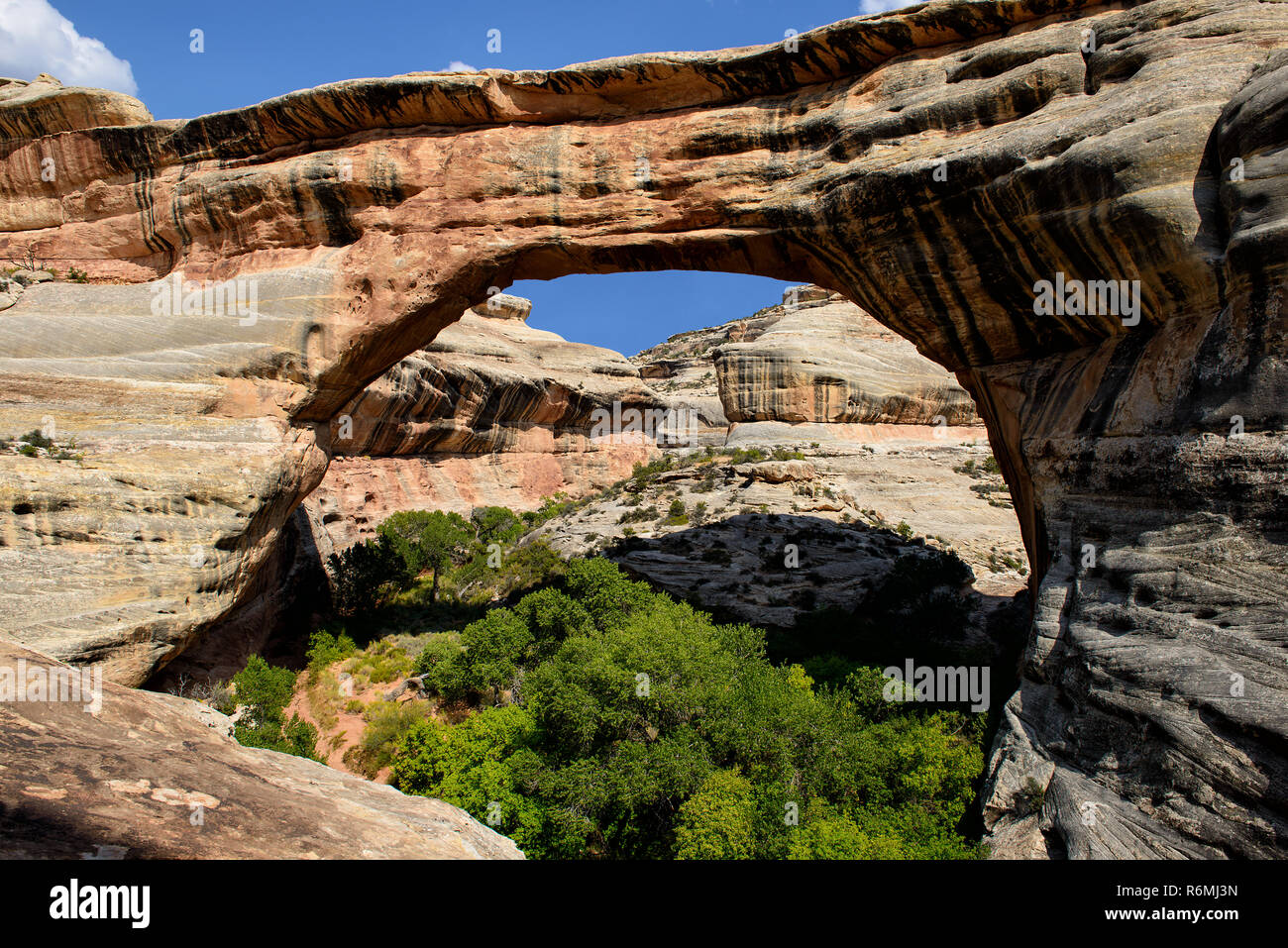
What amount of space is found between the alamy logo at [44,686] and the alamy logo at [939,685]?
37.9 ft

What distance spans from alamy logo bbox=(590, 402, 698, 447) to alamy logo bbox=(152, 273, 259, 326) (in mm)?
30448

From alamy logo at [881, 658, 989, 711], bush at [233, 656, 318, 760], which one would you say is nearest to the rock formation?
bush at [233, 656, 318, 760]

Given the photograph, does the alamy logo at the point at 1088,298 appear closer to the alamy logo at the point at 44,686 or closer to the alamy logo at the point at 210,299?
the alamy logo at the point at 44,686

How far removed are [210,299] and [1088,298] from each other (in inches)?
669

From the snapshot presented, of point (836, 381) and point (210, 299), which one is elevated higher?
point (836, 381)

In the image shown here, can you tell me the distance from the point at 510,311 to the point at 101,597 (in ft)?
129

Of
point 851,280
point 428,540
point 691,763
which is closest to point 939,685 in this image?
point 691,763

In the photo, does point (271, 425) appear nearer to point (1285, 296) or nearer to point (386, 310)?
point (386, 310)

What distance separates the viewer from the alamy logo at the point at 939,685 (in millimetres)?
12406

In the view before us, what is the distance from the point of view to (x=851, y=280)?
524 inches
